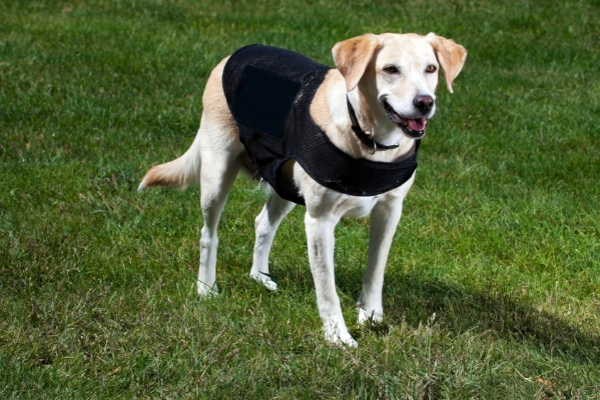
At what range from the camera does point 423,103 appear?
3.65 meters

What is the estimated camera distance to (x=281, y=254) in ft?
17.4

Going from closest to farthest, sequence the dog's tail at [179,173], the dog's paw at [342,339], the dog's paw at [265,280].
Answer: the dog's paw at [342,339]
the dog's paw at [265,280]
the dog's tail at [179,173]

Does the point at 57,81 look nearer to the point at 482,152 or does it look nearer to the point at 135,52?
the point at 135,52

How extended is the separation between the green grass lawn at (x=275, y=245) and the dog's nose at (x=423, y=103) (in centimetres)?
104

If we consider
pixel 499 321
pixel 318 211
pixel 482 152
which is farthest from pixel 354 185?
pixel 482 152

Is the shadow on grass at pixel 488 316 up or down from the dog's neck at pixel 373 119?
down

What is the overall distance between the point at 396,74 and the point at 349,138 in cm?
36

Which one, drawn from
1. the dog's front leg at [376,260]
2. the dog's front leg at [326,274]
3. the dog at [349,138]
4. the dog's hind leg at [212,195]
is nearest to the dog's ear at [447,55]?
the dog at [349,138]

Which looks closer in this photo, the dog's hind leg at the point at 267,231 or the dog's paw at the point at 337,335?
the dog's paw at the point at 337,335

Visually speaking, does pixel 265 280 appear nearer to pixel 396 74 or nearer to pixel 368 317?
pixel 368 317

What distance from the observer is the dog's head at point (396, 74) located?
370 cm

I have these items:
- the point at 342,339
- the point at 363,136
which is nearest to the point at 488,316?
the point at 342,339

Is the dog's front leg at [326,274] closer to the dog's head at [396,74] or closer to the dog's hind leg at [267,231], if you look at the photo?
the dog's head at [396,74]

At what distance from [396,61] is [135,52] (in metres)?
5.22
